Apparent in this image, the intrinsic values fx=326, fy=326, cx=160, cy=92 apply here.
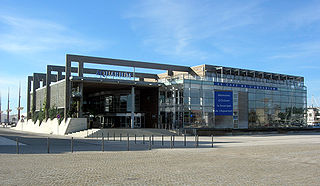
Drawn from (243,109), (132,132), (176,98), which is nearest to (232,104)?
(243,109)

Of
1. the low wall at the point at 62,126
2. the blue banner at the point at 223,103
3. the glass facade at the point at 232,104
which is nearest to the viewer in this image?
the low wall at the point at 62,126

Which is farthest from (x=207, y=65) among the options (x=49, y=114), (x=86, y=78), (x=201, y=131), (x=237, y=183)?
(x=237, y=183)

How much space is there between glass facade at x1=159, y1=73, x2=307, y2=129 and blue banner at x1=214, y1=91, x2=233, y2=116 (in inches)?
18.0

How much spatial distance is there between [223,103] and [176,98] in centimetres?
695

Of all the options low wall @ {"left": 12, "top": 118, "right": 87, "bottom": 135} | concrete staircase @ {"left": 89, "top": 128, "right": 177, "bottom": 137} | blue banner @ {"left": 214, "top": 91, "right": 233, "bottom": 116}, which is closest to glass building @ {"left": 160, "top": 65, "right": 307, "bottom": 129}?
blue banner @ {"left": 214, "top": 91, "right": 233, "bottom": 116}

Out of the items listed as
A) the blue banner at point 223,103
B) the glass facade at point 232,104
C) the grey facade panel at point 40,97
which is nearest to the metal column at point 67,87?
the glass facade at point 232,104

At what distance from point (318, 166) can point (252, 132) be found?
1434 inches

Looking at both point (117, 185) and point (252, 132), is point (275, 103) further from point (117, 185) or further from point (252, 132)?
point (117, 185)

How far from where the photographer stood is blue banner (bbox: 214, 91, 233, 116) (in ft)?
153

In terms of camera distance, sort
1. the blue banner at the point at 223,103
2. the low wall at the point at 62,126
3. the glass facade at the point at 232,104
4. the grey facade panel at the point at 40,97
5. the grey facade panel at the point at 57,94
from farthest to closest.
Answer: the grey facade panel at the point at 40,97 → the grey facade panel at the point at 57,94 → the blue banner at the point at 223,103 → the glass facade at the point at 232,104 → the low wall at the point at 62,126

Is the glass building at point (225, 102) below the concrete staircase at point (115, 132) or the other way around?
the other way around

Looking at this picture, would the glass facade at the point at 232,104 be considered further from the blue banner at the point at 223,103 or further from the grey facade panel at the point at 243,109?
the blue banner at the point at 223,103

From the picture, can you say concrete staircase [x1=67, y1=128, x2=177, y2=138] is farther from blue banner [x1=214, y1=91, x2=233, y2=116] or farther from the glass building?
blue banner [x1=214, y1=91, x2=233, y2=116]

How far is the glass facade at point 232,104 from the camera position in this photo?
1790 inches
